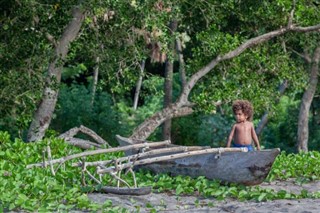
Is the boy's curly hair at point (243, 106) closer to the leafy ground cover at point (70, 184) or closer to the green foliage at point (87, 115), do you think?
the leafy ground cover at point (70, 184)

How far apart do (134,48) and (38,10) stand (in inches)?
98.5

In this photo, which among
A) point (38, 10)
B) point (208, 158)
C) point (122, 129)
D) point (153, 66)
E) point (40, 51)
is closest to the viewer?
point (208, 158)

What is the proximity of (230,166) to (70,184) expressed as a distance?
256 cm

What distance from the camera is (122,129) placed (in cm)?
3522

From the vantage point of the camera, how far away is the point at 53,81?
80.5 ft

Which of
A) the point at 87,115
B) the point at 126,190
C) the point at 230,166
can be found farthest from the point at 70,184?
the point at 87,115

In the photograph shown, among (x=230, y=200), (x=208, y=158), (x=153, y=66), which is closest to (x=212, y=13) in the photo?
(x=208, y=158)

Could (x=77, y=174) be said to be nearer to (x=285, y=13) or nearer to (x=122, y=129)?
(x=285, y=13)

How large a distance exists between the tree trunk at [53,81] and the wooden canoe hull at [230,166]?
7787 mm

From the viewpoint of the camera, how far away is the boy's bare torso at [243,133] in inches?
667

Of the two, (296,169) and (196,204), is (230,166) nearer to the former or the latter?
(196,204)

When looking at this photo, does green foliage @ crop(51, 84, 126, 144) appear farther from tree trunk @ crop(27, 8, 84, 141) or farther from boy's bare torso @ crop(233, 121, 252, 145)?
boy's bare torso @ crop(233, 121, 252, 145)

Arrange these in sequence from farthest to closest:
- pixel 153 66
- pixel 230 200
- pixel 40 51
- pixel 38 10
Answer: pixel 153 66 → pixel 40 51 → pixel 38 10 → pixel 230 200

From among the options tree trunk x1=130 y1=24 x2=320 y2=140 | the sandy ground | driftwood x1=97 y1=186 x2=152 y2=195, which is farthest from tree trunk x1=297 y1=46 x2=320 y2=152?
driftwood x1=97 y1=186 x2=152 y2=195
